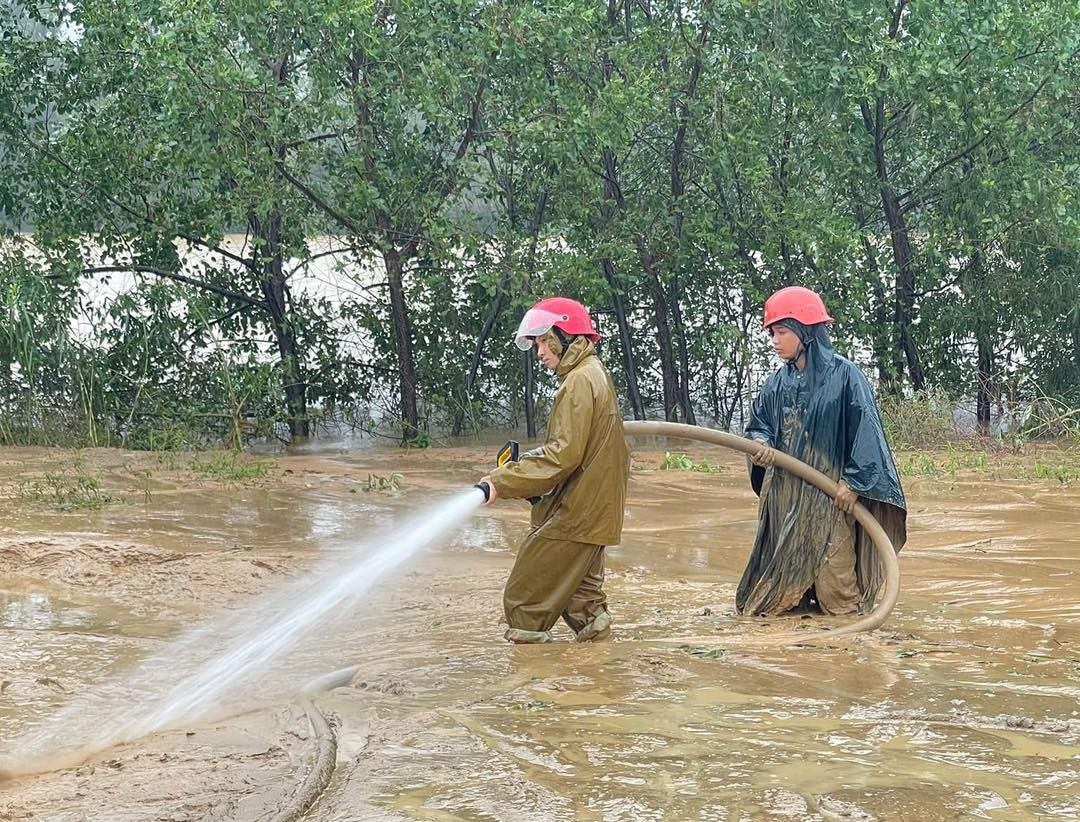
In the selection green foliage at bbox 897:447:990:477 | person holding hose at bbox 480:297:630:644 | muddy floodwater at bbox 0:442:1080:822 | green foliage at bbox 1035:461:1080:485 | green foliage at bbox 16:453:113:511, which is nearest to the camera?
muddy floodwater at bbox 0:442:1080:822

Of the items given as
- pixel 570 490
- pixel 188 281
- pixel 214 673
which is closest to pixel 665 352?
pixel 188 281

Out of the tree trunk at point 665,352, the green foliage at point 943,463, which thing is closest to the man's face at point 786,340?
the green foliage at point 943,463

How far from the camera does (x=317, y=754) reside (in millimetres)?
4812

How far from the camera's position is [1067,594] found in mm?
7625

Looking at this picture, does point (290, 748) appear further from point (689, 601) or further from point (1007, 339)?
point (1007, 339)

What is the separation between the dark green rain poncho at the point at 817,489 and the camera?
6875 millimetres

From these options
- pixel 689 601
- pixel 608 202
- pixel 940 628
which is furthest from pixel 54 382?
pixel 940 628

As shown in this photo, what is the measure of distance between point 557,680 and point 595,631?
0.84 meters

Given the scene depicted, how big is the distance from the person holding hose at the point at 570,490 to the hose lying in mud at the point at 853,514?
23 centimetres

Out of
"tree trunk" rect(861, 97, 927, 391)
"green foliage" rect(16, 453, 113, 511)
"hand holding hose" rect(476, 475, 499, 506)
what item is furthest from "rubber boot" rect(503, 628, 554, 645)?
"tree trunk" rect(861, 97, 927, 391)

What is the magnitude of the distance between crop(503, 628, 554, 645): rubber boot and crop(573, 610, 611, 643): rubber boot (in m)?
0.15

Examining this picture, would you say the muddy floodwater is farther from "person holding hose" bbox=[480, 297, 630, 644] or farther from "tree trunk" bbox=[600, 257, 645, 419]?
"tree trunk" bbox=[600, 257, 645, 419]

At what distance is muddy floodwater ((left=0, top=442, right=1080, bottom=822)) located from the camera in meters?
4.45

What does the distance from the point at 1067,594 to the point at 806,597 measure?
1.52 metres
